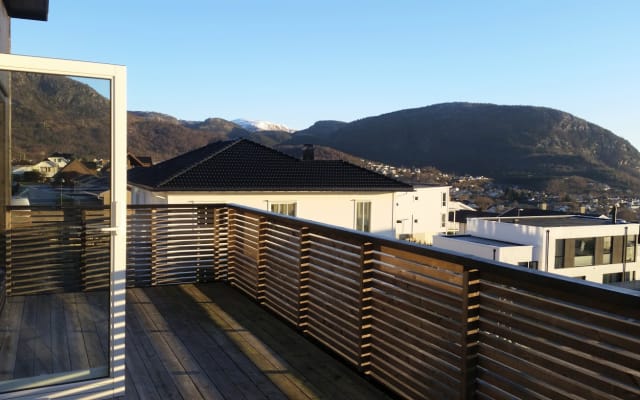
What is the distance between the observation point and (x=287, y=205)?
17328 millimetres

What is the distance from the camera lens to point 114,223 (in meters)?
3.21

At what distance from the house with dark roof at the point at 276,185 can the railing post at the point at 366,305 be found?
1261 cm

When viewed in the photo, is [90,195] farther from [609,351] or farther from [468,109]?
[468,109]

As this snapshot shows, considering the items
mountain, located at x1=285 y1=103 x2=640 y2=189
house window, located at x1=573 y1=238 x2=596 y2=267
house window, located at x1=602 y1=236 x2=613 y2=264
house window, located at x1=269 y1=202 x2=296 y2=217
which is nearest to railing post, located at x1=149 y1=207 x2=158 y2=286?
house window, located at x1=269 y1=202 x2=296 y2=217

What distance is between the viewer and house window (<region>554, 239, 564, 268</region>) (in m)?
38.9

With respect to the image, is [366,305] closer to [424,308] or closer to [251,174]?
[424,308]

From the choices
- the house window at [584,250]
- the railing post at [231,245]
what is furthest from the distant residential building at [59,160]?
the house window at [584,250]

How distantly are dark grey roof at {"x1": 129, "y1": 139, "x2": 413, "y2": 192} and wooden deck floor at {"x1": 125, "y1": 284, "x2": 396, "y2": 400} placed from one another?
10916 mm

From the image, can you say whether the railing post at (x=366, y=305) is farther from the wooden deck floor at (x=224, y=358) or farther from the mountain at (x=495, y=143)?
the mountain at (x=495, y=143)

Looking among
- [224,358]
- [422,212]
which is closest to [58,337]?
[224,358]

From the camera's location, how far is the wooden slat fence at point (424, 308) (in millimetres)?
2143

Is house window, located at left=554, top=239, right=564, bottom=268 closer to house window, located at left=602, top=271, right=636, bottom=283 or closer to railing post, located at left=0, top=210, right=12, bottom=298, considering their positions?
house window, located at left=602, top=271, right=636, bottom=283

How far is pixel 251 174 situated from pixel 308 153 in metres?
4.18

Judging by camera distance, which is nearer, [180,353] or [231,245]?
[180,353]
